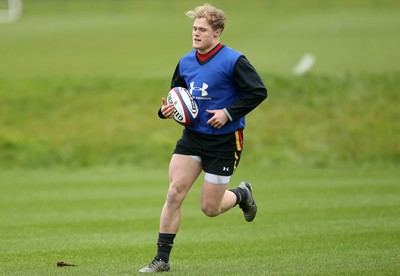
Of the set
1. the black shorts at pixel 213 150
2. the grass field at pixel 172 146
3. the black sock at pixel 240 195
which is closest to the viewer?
the black shorts at pixel 213 150

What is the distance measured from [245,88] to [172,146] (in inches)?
488

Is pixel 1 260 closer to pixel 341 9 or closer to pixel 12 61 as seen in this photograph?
pixel 12 61

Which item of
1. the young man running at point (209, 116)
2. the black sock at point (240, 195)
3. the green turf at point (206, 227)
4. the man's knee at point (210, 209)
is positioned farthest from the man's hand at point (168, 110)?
the green turf at point (206, 227)

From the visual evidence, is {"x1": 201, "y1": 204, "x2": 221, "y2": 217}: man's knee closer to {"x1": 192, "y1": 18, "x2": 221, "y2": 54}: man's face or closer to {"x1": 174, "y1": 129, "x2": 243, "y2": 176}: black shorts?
{"x1": 174, "y1": 129, "x2": 243, "y2": 176}: black shorts

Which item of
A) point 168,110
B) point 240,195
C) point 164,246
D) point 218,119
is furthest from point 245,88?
point 164,246

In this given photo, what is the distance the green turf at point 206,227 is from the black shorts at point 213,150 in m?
0.96

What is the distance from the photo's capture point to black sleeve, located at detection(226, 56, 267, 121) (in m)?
8.67

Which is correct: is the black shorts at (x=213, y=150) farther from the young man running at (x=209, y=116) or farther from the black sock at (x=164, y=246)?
the black sock at (x=164, y=246)

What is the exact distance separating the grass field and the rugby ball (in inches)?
56.1

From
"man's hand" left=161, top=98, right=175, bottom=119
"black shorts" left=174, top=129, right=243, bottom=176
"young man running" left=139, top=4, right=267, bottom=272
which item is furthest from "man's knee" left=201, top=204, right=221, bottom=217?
"man's hand" left=161, top=98, right=175, bottom=119

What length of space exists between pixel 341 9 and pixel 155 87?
27.0 metres

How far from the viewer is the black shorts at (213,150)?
28.9ft

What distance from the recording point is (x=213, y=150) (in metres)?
8.81

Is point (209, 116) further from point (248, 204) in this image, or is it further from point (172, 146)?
point (172, 146)
